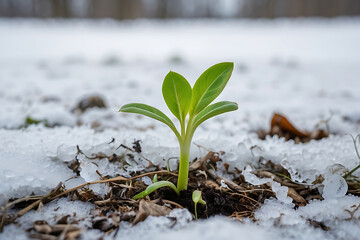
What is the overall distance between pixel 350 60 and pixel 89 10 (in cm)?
1051

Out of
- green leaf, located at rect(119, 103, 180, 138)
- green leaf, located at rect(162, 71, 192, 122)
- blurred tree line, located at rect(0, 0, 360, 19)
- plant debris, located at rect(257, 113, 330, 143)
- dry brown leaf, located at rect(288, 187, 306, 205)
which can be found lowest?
dry brown leaf, located at rect(288, 187, 306, 205)

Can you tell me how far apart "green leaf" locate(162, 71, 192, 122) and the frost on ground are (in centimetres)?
27

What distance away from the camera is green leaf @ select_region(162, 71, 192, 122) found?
0.74m

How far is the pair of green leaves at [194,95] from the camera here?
29.2 inches

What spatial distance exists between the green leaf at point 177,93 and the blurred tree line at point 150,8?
8.17m

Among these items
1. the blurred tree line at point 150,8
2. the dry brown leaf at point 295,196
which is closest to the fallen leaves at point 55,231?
the dry brown leaf at point 295,196

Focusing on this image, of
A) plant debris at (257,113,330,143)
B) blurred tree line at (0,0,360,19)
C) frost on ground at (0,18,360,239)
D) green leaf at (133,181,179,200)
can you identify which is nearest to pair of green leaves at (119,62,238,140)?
green leaf at (133,181,179,200)

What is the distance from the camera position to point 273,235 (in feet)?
2.19

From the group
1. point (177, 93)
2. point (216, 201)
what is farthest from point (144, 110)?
point (216, 201)

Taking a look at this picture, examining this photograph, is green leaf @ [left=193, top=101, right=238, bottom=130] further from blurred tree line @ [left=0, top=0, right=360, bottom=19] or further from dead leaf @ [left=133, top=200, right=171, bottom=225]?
blurred tree line @ [left=0, top=0, right=360, bottom=19]

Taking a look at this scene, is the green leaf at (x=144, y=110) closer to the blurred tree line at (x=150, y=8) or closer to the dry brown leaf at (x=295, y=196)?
the dry brown leaf at (x=295, y=196)

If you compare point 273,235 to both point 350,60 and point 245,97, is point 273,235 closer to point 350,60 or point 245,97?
point 245,97

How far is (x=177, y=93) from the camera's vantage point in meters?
0.75

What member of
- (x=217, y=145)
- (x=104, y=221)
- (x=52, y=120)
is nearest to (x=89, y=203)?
(x=104, y=221)
